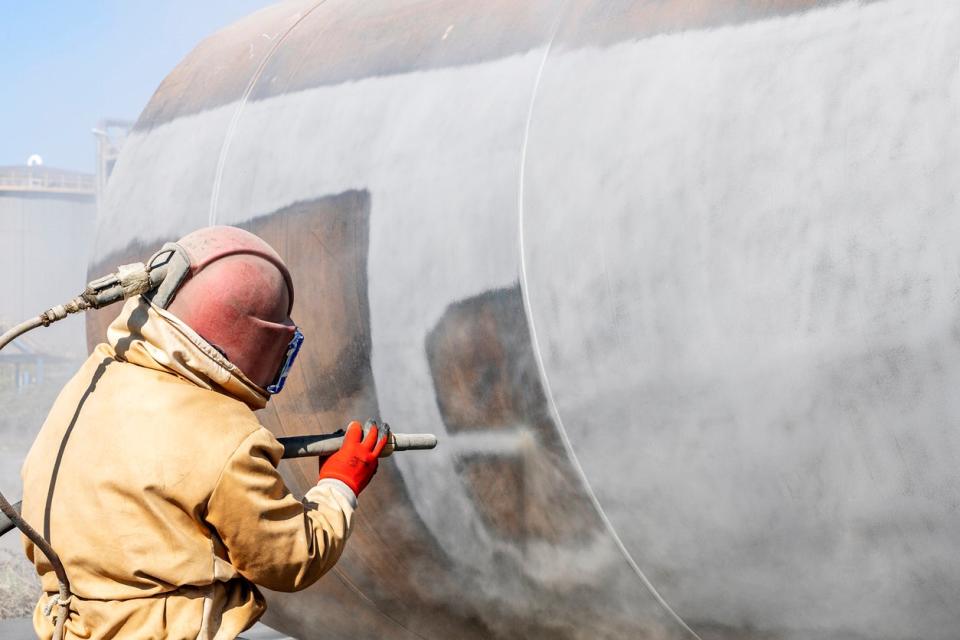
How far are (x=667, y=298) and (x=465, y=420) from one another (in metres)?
0.54

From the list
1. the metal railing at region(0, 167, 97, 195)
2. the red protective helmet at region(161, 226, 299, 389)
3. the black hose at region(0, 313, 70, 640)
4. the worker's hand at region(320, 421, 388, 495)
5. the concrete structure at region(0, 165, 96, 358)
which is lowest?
the concrete structure at region(0, 165, 96, 358)

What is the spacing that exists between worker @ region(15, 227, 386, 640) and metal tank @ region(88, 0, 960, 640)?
0.37m

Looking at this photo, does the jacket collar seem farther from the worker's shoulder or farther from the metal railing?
the metal railing

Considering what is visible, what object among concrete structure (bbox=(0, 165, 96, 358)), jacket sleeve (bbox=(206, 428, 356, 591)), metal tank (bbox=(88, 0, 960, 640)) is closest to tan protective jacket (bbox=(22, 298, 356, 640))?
jacket sleeve (bbox=(206, 428, 356, 591))

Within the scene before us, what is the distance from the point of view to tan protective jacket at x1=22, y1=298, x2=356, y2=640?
5.43ft

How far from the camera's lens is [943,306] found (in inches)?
57.1

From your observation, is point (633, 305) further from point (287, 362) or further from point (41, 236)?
point (41, 236)

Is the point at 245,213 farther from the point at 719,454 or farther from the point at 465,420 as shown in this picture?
the point at 719,454

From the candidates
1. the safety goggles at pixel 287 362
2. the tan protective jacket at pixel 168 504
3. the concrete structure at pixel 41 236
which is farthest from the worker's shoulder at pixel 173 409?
the concrete structure at pixel 41 236

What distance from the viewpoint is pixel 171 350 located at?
172cm

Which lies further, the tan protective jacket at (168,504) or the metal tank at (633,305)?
the tan protective jacket at (168,504)

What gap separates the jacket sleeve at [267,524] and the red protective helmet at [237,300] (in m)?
0.15

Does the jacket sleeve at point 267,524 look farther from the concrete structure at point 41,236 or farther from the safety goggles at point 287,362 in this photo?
the concrete structure at point 41,236

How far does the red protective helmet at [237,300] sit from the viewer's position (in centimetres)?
177
